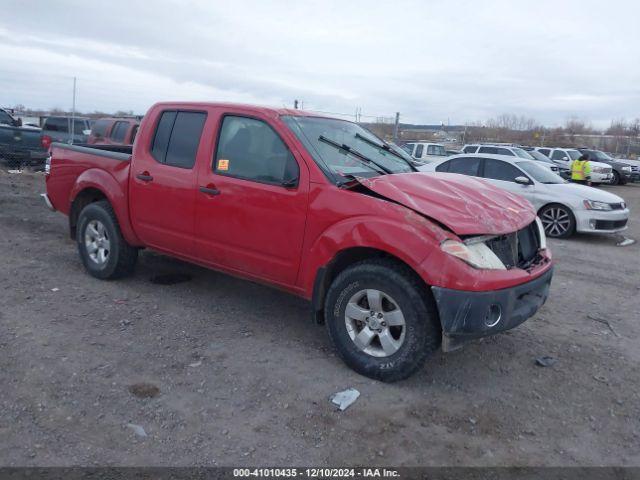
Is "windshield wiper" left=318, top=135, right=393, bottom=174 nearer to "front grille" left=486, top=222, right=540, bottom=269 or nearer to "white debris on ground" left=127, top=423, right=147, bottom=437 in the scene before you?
"front grille" left=486, top=222, right=540, bottom=269

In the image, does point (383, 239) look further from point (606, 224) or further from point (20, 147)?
point (20, 147)

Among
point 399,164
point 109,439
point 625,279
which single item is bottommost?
point 109,439

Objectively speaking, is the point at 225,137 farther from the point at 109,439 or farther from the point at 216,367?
the point at 109,439

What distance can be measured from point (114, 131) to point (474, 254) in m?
11.7

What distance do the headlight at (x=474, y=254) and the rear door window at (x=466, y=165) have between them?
24.6ft

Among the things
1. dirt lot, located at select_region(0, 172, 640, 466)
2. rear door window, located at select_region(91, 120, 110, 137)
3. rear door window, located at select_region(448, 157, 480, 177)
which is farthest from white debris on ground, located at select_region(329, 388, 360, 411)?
rear door window, located at select_region(91, 120, 110, 137)

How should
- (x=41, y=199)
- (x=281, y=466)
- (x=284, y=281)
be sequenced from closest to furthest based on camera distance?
(x=281, y=466) → (x=284, y=281) → (x=41, y=199)

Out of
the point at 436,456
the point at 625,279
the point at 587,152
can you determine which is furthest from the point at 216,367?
the point at 587,152

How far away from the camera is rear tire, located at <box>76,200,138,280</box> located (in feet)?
18.3

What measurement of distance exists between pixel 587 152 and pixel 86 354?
28069mm

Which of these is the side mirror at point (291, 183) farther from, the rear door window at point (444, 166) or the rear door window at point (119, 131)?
the rear door window at point (119, 131)

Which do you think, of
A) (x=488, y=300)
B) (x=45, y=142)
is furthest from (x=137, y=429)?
(x=45, y=142)

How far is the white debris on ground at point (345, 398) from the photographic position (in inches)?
139

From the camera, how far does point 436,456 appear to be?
9.99 ft
